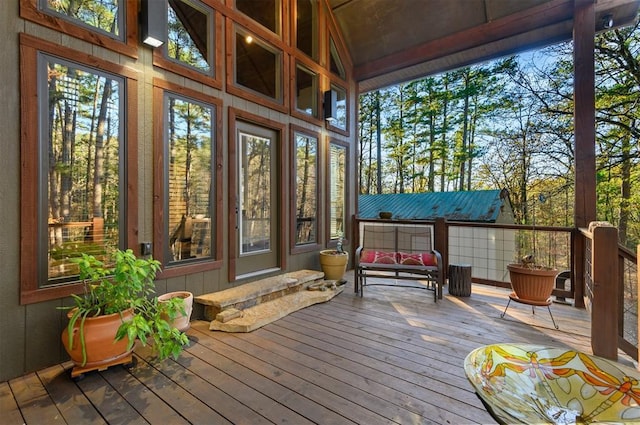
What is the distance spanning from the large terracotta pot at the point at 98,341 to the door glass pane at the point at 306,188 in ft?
8.77

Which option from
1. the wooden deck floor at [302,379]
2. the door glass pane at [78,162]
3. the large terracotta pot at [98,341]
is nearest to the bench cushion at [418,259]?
the wooden deck floor at [302,379]

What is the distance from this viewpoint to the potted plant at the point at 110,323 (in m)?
1.92

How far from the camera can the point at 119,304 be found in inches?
83.0

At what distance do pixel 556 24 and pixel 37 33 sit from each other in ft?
18.4

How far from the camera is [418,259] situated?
12.7 feet

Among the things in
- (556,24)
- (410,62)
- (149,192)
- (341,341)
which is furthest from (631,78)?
(149,192)

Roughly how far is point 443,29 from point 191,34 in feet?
12.2

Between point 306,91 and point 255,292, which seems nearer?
Result: point 255,292

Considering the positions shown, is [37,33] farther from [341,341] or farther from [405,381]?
[405,381]

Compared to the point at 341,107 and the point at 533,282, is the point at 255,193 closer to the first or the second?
the point at 341,107

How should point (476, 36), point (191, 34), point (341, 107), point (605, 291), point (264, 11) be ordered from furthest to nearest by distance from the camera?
point (341, 107)
point (476, 36)
point (264, 11)
point (191, 34)
point (605, 291)

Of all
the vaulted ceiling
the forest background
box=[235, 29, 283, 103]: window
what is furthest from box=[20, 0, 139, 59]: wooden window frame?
the forest background

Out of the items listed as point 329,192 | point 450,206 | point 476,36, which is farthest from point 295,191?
point 450,206

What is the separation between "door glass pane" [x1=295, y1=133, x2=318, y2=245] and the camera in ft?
14.8
